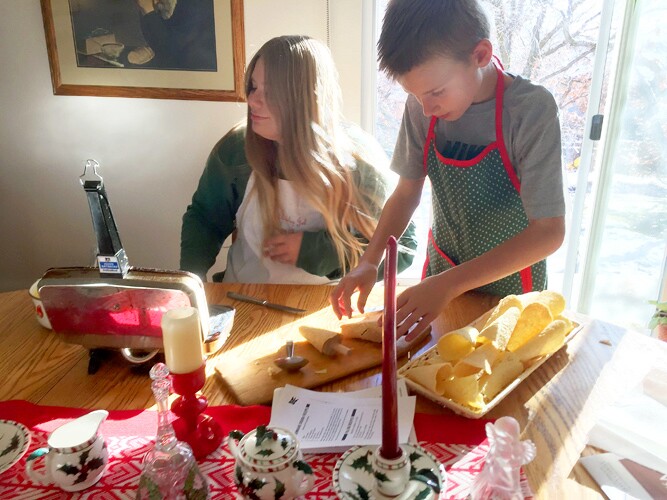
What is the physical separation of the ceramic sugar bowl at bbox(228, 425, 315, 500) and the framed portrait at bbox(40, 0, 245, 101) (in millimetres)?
1684

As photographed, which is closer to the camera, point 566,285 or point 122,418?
point 122,418

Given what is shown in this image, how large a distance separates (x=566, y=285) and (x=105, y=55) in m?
2.24

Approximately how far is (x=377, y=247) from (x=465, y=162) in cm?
29

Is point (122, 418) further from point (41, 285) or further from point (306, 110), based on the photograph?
point (306, 110)

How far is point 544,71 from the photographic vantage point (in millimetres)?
2279

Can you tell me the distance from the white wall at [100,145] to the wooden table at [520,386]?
1.14 m

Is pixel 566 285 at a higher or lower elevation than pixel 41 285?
lower

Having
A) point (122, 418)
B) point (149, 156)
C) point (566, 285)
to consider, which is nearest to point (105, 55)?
point (149, 156)

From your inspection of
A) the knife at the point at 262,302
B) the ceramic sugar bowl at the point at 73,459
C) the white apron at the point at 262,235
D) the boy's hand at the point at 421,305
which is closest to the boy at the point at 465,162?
the boy's hand at the point at 421,305

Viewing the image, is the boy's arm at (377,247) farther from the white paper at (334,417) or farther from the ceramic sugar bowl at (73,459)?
the ceramic sugar bowl at (73,459)

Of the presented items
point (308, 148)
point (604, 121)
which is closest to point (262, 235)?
point (308, 148)

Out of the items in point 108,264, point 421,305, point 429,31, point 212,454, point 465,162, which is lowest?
point 212,454

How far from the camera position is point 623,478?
0.67 m

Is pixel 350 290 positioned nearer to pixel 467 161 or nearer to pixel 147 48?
pixel 467 161
